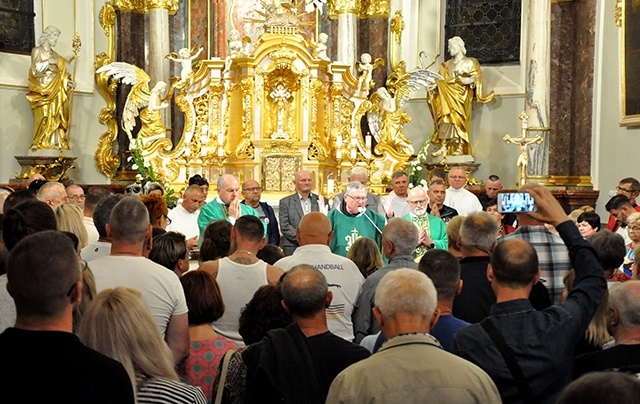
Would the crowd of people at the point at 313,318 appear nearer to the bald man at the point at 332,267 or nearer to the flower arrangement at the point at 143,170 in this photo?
the bald man at the point at 332,267

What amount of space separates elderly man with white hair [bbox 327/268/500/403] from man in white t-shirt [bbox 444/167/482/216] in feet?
26.6

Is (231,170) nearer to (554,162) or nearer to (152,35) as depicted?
(152,35)

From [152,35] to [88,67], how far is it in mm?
1305

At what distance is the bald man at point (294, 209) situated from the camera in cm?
947

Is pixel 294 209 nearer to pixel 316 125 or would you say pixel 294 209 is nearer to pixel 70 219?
pixel 70 219

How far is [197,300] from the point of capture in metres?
4.40

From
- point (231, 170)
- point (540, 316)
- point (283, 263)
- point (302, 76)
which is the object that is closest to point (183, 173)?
point (231, 170)

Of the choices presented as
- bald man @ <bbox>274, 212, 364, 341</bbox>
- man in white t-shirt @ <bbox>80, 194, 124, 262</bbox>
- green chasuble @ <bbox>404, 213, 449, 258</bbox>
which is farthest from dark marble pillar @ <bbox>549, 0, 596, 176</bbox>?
man in white t-shirt @ <bbox>80, 194, 124, 262</bbox>

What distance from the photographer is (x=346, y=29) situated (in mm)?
16359

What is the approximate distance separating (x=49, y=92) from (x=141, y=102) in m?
1.52

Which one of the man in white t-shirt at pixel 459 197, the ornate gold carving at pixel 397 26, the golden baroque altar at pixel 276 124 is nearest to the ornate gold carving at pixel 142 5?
the golden baroque altar at pixel 276 124

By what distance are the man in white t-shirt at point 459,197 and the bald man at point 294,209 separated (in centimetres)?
234

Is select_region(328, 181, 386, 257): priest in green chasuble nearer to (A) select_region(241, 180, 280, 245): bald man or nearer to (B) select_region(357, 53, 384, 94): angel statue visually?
(A) select_region(241, 180, 280, 245): bald man

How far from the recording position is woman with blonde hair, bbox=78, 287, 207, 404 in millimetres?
3125
